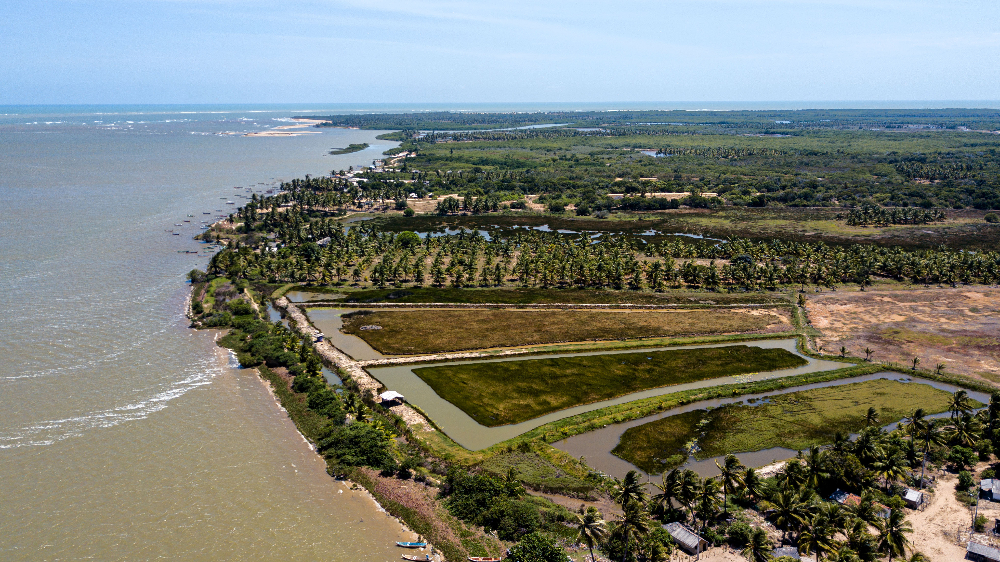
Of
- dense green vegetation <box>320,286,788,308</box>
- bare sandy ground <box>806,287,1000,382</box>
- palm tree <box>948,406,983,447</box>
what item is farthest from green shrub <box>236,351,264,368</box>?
bare sandy ground <box>806,287,1000,382</box>

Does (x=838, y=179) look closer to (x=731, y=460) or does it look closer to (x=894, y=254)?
(x=894, y=254)

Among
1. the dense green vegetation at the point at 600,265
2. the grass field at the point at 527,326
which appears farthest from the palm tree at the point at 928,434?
the dense green vegetation at the point at 600,265

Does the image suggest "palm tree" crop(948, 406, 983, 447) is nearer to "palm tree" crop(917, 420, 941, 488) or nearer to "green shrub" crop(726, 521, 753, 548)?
"palm tree" crop(917, 420, 941, 488)

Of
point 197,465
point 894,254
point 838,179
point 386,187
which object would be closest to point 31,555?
point 197,465

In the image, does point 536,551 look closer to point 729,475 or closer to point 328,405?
point 729,475

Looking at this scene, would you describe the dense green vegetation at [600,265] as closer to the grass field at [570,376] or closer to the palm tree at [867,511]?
the grass field at [570,376]
